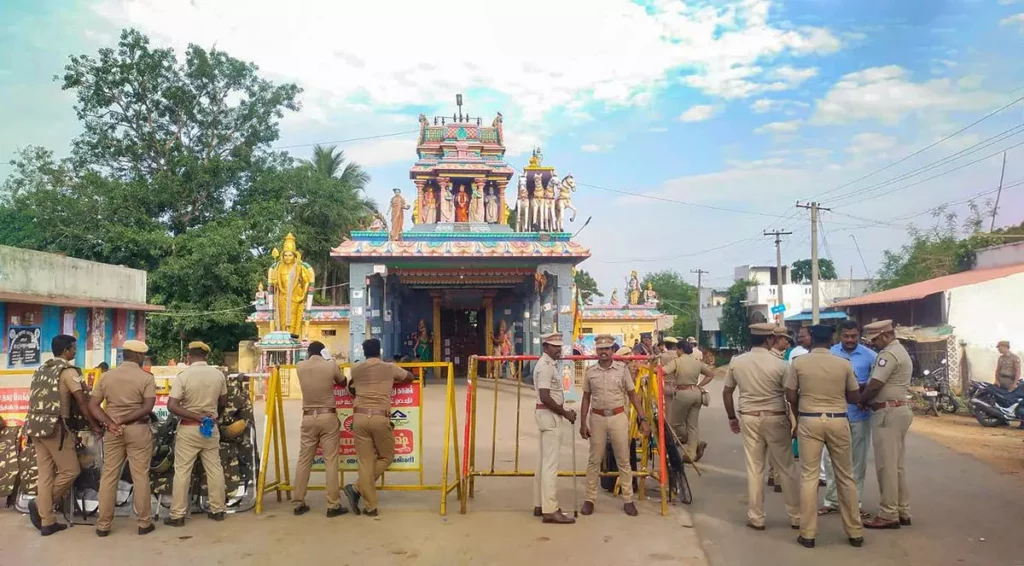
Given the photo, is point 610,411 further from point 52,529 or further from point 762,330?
point 52,529

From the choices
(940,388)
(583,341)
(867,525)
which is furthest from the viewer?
(583,341)

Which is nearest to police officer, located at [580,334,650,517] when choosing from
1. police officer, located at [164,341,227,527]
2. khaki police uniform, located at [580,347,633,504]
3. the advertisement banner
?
khaki police uniform, located at [580,347,633,504]

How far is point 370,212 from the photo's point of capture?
126ft

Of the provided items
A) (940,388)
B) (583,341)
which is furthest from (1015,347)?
(583,341)

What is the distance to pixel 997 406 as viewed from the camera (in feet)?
40.7

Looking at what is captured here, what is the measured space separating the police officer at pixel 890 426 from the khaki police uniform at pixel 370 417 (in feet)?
13.8

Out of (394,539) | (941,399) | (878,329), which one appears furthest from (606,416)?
(941,399)

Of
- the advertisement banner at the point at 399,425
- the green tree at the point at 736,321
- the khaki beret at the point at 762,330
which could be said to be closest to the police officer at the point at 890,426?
the khaki beret at the point at 762,330

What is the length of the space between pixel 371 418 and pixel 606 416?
2177 millimetres

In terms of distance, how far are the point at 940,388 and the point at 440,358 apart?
53.0 ft

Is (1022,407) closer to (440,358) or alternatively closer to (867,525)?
(867,525)

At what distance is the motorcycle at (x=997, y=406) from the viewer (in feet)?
39.9

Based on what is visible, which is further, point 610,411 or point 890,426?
point 610,411

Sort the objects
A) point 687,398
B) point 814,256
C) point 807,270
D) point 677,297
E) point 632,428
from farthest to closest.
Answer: point 677,297 < point 807,270 < point 814,256 < point 687,398 < point 632,428
